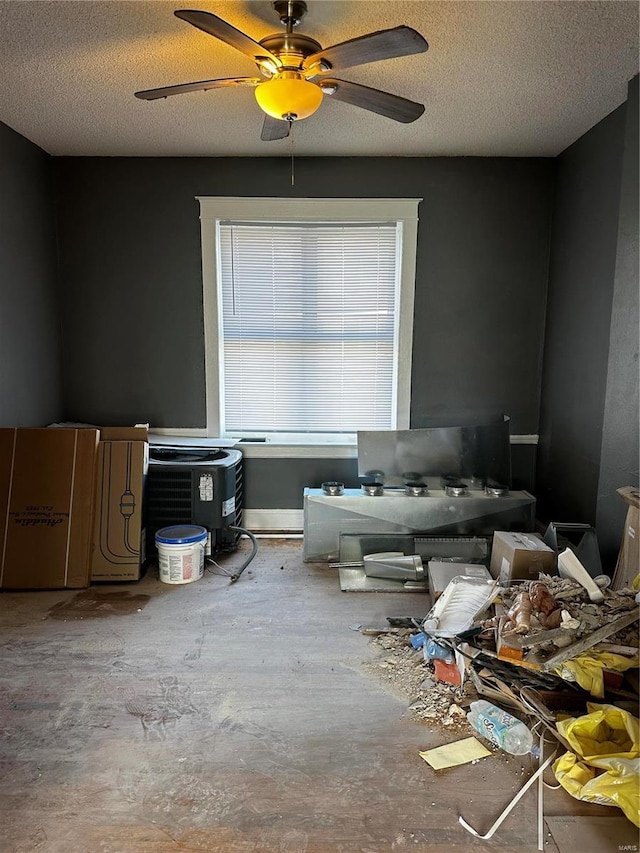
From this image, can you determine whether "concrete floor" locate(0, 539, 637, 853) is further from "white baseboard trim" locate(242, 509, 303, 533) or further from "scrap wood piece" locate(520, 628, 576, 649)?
"white baseboard trim" locate(242, 509, 303, 533)

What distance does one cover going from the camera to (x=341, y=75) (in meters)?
2.55

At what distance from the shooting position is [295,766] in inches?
69.0

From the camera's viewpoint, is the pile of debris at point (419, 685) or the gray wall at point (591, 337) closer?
the pile of debris at point (419, 685)

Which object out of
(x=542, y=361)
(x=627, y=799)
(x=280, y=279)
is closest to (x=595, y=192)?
(x=542, y=361)

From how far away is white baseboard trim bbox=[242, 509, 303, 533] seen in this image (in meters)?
3.93

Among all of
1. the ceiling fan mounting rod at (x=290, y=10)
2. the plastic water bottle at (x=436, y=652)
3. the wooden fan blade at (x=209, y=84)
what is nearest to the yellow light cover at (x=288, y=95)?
the wooden fan blade at (x=209, y=84)

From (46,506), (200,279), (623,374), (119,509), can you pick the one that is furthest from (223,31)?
(46,506)

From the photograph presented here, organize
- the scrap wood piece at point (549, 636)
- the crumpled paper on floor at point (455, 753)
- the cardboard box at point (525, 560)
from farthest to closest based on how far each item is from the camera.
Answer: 1. the cardboard box at point (525, 560)
2. the scrap wood piece at point (549, 636)
3. the crumpled paper on floor at point (455, 753)

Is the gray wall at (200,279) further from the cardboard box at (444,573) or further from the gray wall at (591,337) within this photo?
the cardboard box at (444,573)

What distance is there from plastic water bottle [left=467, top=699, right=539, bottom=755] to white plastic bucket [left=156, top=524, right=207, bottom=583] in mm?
1730

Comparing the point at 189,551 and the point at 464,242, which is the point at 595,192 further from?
the point at 189,551

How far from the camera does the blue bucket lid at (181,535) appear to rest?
3.06 meters

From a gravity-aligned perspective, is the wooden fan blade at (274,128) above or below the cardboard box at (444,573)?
above

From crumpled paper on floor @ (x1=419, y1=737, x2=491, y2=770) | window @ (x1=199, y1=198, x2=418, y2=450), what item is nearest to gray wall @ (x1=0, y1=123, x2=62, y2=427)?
window @ (x1=199, y1=198, x2=418, y2=450)
